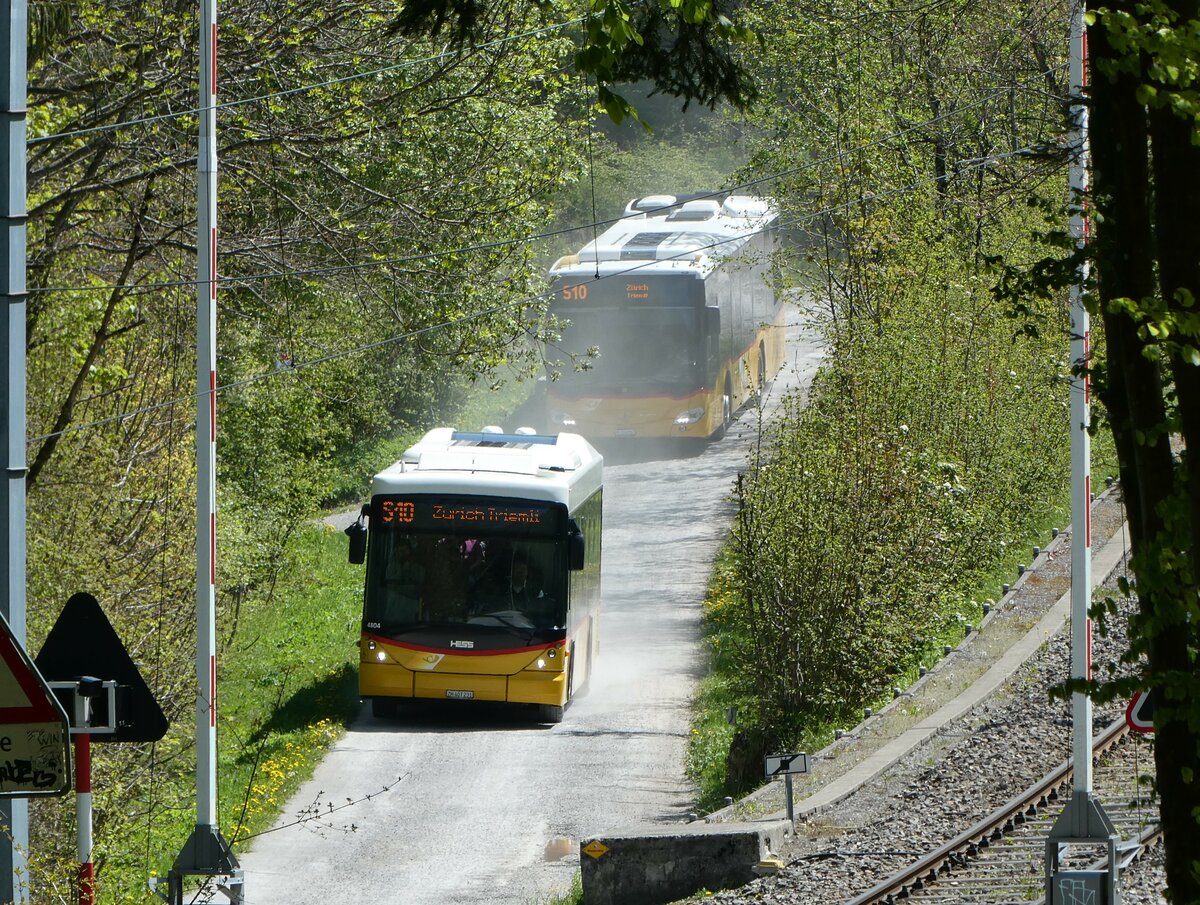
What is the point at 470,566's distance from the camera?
18.6 meters

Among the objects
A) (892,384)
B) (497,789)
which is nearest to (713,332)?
(892,384)

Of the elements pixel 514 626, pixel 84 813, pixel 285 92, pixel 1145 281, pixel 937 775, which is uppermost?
pixel 285 92

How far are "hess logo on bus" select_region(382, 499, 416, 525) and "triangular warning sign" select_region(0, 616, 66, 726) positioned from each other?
547 inches

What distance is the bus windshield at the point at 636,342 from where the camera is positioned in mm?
33156

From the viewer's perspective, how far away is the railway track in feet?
36.7

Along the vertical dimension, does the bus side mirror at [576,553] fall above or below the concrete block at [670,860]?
above

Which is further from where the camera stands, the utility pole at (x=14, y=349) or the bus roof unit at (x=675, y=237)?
the bus roof unit at (x=675, y=237)

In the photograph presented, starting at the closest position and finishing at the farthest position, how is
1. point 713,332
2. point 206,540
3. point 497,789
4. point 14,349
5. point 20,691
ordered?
point 20,691
point 14,349
point 206,540
point 497,789
point 713,332

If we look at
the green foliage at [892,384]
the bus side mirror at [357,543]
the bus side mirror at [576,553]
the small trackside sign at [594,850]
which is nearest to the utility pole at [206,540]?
the small trackside sign at [594,850]

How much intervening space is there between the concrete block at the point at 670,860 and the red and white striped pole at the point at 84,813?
21.3 ft

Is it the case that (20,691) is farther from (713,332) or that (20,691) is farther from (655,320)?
(713,332)

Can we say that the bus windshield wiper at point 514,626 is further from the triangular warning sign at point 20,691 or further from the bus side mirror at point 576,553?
the triangular warning sign at point 20,691

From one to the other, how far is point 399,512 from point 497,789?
126 inches

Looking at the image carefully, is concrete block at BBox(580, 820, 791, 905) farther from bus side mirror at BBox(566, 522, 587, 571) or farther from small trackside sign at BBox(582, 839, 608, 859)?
bus side mirror at BBox(566, 522, 587, 571)
